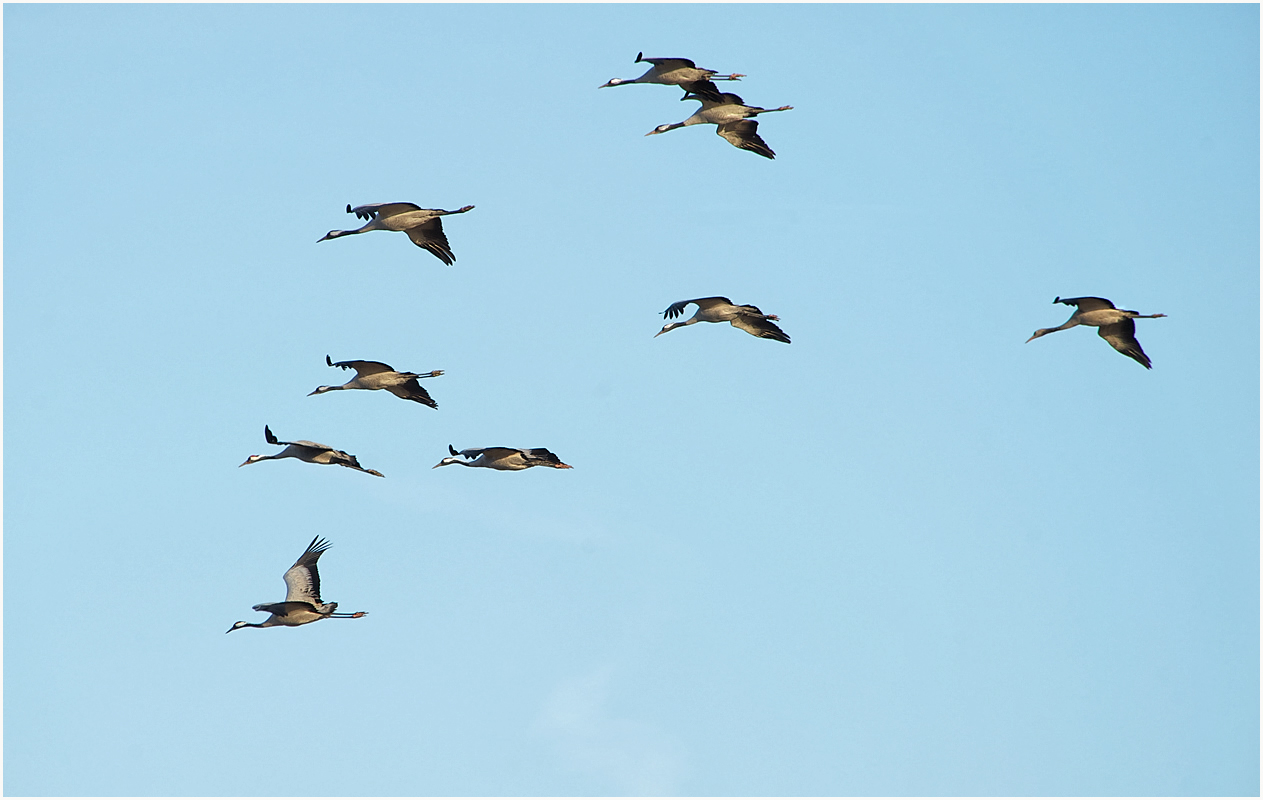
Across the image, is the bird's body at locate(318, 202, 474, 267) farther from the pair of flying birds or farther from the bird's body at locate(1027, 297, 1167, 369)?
the bird's body at locate(1027, 297, 1167, 369)

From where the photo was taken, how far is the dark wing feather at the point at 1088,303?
4009 cm

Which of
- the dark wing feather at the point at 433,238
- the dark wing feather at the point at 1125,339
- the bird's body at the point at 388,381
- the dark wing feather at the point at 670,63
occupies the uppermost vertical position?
the dark wing feather at the point at 670,63

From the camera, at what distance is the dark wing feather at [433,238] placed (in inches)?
1559

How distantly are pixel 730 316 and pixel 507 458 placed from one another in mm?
6531

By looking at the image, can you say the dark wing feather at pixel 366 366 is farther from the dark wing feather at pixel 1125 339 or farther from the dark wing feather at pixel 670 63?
the dark wing feather at pixel 1125 339

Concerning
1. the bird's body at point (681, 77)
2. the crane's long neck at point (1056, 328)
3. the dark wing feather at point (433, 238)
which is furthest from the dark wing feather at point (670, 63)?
the crane's long neck at point (1056, 328)

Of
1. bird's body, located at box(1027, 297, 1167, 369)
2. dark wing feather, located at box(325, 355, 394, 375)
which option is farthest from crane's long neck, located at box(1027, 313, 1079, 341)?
dark wing feather, located at box(325, 355, 394, 375)

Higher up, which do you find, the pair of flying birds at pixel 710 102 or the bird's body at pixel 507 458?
the pair of flying birds at pixel 710 102

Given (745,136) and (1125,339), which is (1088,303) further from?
(745,136)

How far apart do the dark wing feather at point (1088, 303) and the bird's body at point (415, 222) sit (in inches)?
559

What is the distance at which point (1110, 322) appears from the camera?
134ft

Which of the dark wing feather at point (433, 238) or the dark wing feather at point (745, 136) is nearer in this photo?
the dark wing feather at point (433, 238)

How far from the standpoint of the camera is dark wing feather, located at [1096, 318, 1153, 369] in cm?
4078

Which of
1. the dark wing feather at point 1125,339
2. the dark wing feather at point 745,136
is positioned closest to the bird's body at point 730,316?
the dark wing feather at point 745,136
